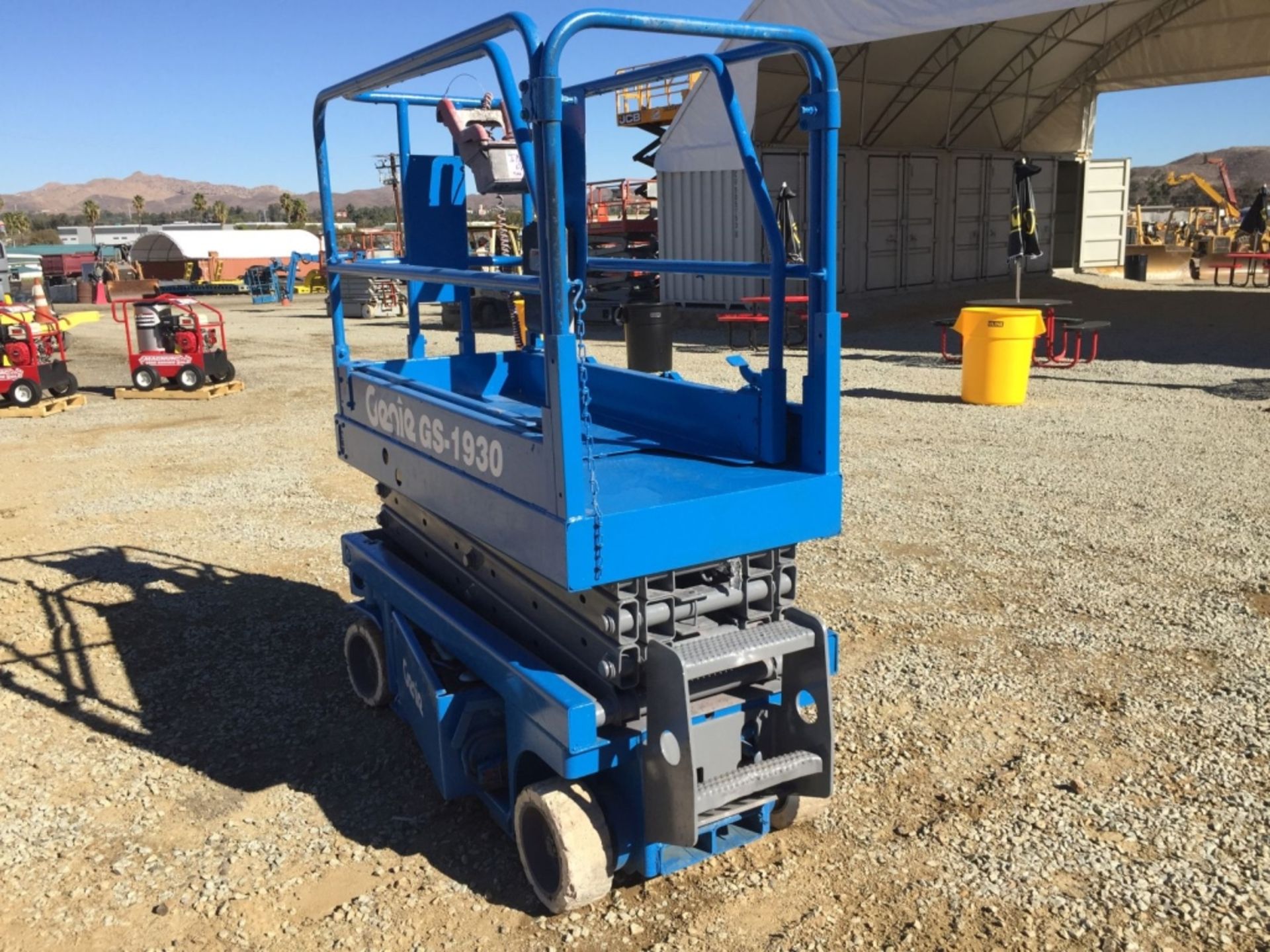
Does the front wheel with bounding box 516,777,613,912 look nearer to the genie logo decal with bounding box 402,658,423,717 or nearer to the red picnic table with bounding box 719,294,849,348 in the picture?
the genie logo decal with bounding box 402,658,423,717

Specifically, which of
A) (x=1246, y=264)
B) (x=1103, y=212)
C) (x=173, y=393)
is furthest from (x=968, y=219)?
(x=173, y=393)

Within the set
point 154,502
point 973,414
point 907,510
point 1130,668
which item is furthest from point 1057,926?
point 973,414

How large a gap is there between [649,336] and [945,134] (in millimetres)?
15269

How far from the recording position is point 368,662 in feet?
15.8

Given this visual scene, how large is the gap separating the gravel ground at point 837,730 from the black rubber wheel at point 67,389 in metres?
5.46

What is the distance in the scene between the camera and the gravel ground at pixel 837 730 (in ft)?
10.7

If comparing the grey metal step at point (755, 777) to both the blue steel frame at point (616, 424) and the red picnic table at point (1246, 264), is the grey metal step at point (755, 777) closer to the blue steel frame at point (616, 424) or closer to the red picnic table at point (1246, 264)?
the blue steel frame at point (616, 424)

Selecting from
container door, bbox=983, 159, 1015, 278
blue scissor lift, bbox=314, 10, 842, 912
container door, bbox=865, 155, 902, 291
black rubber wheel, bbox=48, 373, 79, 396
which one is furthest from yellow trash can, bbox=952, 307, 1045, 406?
container door, bbox=983, 159, 1015, 278

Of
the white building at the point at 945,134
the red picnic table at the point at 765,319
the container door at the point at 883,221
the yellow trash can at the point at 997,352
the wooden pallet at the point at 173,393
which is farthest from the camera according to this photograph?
the container door at the point at 883,221

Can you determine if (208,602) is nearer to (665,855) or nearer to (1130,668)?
(665,855)

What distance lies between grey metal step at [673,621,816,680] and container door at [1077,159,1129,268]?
92.7 ft

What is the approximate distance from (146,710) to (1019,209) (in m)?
11.6

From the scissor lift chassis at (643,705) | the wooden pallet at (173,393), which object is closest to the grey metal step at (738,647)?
the scissor lift chassis at (643,705)

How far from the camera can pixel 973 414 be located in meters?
11.1
